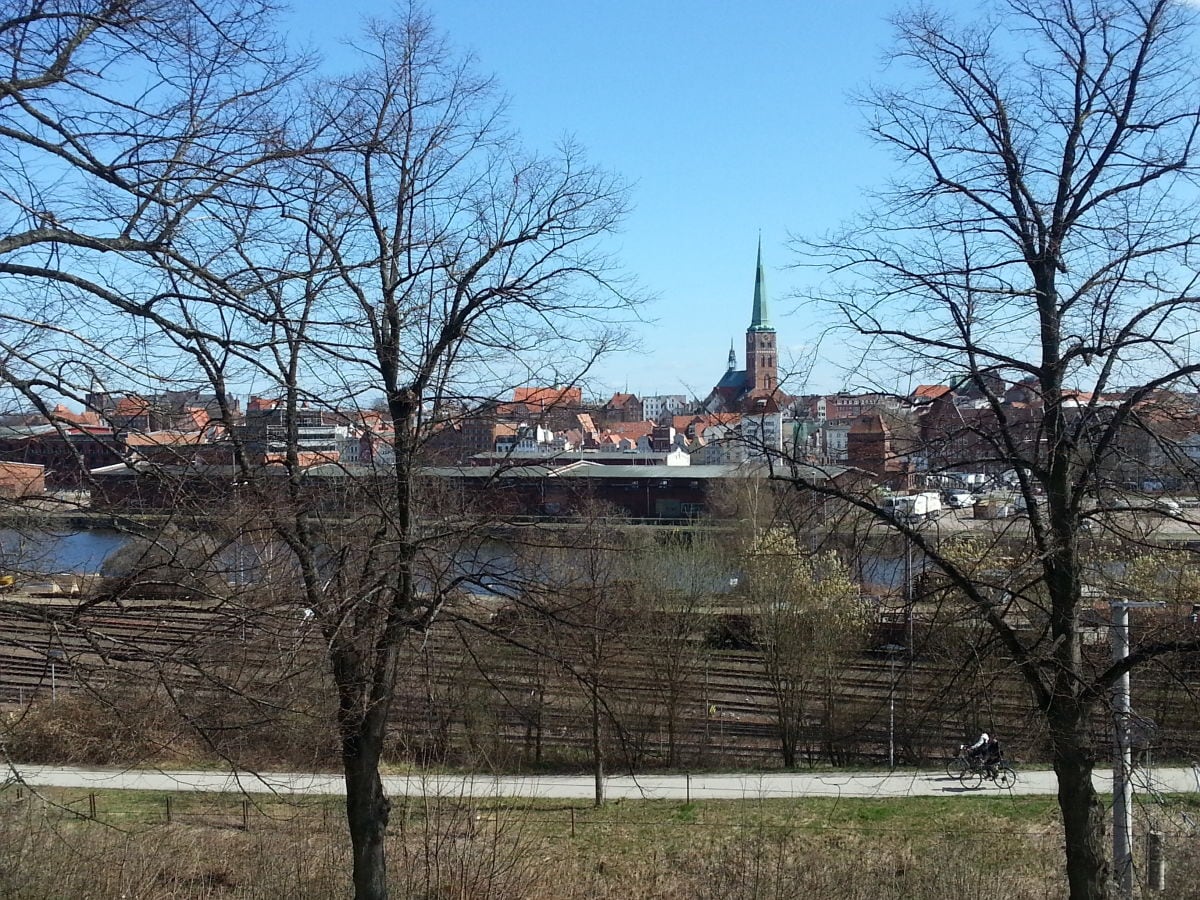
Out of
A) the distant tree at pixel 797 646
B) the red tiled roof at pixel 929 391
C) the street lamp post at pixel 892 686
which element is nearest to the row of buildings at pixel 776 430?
the red tiled roof at pixel 929 391

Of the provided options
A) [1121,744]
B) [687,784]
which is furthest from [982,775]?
[1121,744]

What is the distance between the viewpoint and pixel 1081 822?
21.2 feet

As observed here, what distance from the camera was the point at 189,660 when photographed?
16.3 ft

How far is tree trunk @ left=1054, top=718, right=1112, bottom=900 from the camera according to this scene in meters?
6.39

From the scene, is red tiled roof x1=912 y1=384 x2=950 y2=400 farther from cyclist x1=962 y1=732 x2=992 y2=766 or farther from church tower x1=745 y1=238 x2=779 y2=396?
church tower x1=745 y1=238 x2=779 y2=396

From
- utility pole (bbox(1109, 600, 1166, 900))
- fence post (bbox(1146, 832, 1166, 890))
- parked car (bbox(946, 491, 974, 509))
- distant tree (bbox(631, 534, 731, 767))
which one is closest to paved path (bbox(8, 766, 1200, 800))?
distant tree (bbox(631, 534, 731, 767))

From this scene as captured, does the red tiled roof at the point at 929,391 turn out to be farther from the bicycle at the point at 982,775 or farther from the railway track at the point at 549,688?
the bicycle at the point at 982,775

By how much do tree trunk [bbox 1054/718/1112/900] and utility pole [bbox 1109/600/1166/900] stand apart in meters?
0.14

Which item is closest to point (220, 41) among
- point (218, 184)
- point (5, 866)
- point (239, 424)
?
point (218, 184)

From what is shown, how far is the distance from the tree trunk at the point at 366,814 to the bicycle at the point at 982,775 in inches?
490

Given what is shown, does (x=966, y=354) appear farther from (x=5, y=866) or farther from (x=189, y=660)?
(x=5, y=866)

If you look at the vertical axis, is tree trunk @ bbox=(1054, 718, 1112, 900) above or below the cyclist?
above

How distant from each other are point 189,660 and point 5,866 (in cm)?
428

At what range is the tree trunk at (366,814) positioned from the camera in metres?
7.41
